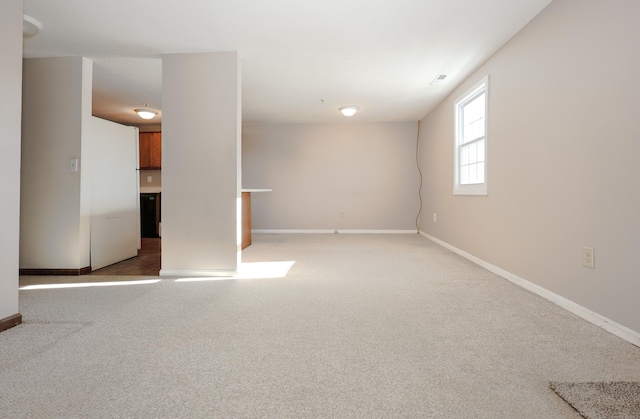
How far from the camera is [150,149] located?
6.55m

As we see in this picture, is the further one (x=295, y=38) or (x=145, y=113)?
(x=145, y=113)

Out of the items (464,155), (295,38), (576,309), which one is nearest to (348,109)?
(464,155)

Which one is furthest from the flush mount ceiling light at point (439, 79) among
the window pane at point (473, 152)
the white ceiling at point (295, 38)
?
the window pane at point (473, 152)

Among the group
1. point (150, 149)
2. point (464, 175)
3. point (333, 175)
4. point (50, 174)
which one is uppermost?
point (150, 149)

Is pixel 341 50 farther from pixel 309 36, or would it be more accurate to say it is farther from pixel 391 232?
pixel 391 232

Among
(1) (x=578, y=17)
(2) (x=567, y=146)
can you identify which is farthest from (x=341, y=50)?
(2) (x=567, y=146)

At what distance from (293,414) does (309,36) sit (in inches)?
113

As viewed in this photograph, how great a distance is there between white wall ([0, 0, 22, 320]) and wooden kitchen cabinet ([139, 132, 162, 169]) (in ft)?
15.6

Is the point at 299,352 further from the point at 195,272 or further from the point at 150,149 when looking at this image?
the point at 150,149

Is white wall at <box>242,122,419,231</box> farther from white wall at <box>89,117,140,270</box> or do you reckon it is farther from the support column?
the support column

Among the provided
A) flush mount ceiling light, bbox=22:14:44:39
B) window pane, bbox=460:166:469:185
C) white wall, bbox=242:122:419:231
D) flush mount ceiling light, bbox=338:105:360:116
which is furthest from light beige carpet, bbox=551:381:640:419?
white wall, bbox=242:122:419:231

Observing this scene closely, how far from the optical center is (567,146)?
7.31 feet

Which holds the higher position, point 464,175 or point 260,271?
point 464,175

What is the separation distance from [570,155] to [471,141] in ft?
6.13
